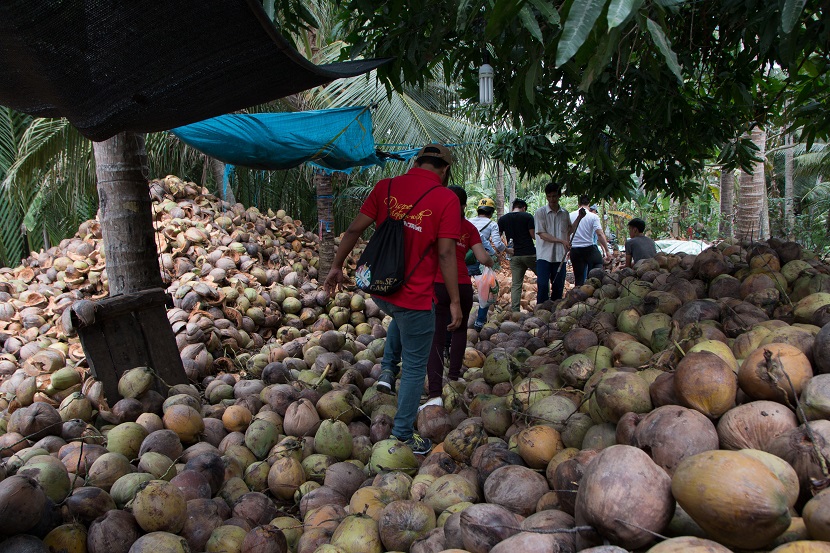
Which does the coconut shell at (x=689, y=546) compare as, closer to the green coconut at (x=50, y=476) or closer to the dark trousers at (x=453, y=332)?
the green coconut at (x=50, y=476)

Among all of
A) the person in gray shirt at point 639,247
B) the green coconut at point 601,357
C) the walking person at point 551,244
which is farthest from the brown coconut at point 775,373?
the person in gray shirt at point 639,247

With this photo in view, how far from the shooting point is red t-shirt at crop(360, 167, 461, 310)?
338cm

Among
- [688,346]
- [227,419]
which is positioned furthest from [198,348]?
[688,346]

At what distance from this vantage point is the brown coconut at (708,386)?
2004mm

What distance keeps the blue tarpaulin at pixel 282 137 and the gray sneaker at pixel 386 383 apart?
3226 millimetres

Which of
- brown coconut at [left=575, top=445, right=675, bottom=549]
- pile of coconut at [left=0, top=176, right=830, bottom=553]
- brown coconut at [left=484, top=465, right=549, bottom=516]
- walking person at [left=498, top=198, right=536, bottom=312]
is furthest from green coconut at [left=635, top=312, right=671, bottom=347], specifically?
walking person at [left=498, top=198, right=536, bottom=312]

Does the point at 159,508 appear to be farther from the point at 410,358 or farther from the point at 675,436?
the point at 675,436

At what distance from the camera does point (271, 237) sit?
8828 mm

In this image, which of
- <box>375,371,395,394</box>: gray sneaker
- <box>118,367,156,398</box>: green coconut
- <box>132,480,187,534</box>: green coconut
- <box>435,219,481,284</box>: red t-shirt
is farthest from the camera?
<box>435,219,481,284</box>: red t-shirt

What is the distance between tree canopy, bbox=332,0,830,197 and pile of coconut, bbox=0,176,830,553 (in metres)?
1.12

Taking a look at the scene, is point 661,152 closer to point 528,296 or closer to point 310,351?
→ point 310,351

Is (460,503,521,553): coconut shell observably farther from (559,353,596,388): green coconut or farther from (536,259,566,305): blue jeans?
(536,259,566,305): blue jeans

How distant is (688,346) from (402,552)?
163cm

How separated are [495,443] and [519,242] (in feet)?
19.4
